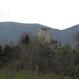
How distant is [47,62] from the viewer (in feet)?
64.3

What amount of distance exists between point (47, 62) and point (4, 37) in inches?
848

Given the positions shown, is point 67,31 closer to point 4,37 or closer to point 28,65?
point 4,37

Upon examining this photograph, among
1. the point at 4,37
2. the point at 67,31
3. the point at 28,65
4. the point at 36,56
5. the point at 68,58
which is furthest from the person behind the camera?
the point at 67,31

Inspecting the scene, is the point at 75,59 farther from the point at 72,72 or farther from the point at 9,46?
the point at 9,46

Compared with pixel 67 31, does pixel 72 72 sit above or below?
below

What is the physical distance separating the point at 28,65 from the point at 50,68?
8988mm

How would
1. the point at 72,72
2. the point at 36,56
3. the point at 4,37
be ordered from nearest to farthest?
1. the point at 36,56
2. the point at 72,72
3. the point at 4,37

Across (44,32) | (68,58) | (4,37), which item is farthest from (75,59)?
(4,37)

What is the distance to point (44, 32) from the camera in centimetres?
3806

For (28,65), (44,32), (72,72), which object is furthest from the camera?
(44,32)

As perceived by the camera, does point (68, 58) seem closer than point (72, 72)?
No

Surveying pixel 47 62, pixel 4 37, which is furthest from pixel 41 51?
pixel 4 37

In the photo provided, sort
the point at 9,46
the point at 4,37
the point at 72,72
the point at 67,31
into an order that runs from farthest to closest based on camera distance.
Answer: the point at 67,31 < the point at 4,37 < the point at 9,46 < the point at 72,72

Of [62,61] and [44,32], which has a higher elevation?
[44,32]
